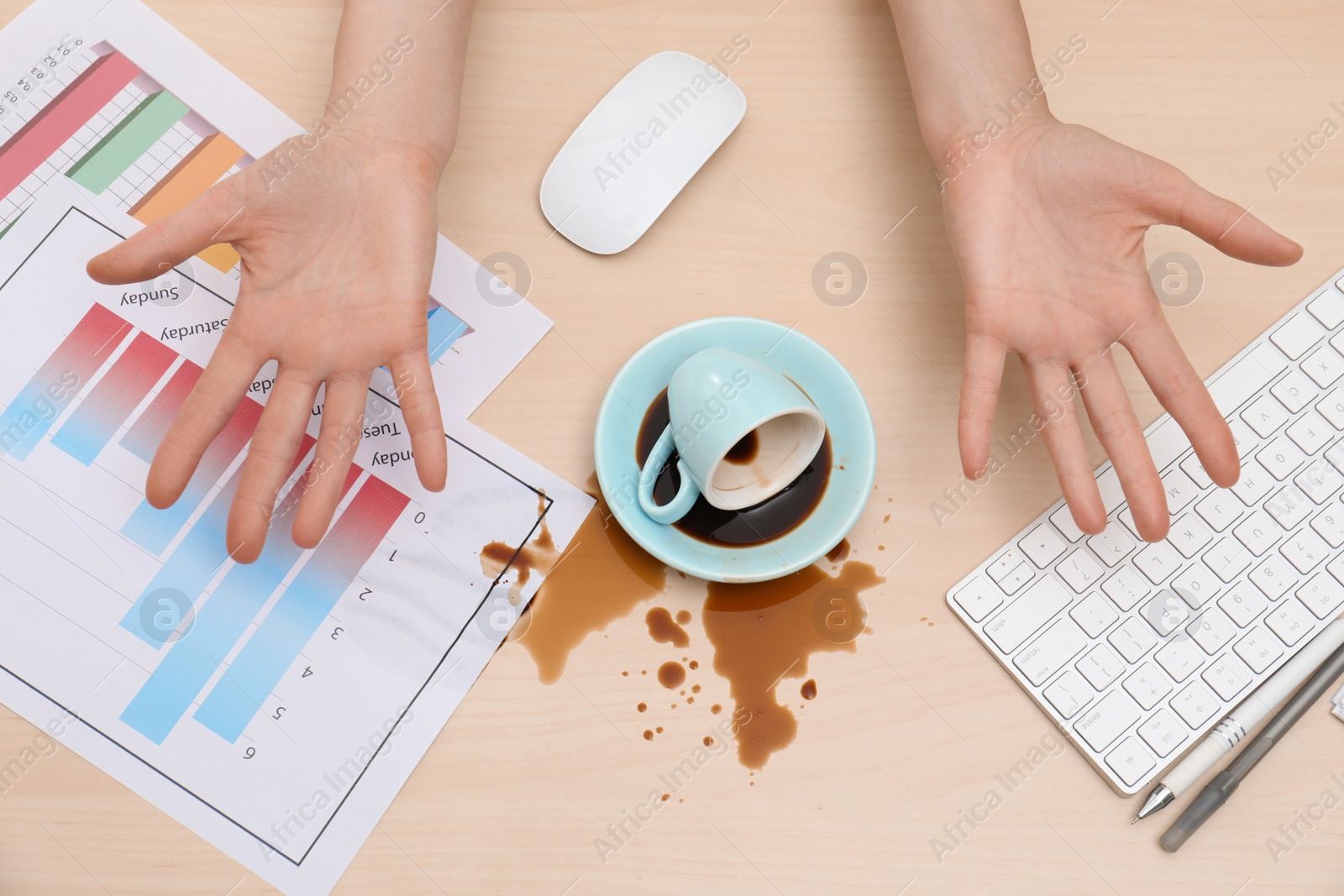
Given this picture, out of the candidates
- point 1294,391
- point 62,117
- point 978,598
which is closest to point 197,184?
point 62,117

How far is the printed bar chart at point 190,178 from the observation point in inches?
27.6

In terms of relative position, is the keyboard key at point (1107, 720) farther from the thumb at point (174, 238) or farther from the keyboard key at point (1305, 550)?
the thumb at point (174, 238)

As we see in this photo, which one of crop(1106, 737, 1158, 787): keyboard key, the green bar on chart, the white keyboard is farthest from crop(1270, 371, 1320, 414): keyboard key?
the green bar on chart

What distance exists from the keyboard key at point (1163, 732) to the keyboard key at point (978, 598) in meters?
0.15

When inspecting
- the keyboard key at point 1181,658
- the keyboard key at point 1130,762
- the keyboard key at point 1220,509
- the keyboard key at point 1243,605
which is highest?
the keyboard key at point 1220,509

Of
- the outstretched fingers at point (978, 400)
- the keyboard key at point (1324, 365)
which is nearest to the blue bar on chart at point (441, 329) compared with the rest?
the outstretched fingers at point (978, 400)

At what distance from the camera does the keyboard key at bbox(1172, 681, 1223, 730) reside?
67 cm

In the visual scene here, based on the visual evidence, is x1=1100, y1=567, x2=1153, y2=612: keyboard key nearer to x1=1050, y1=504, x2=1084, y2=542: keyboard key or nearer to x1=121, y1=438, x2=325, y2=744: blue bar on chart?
x1=1050, y1=504, x2=1084, y2=542: keyboard key

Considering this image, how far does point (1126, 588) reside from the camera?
2.28ft

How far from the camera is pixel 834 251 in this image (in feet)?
2.41

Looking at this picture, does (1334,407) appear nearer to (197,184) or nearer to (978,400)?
(978,400)

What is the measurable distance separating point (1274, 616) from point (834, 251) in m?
0.48

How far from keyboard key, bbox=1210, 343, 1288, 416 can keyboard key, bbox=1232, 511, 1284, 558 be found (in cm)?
9


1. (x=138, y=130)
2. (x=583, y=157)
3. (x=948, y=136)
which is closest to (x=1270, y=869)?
(x=948, y=136)
